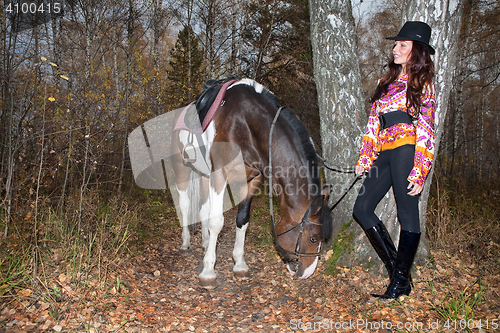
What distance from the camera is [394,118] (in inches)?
89.5

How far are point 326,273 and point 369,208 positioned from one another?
0.97 metres

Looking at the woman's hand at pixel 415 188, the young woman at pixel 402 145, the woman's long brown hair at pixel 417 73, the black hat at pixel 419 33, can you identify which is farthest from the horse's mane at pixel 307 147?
the black hat at pixel 419 33

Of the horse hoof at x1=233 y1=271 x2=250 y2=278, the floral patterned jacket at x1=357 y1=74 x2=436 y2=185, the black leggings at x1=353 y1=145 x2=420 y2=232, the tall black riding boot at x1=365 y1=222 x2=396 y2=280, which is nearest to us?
the floral patterned jacket at x1=357 y1=74 x2=436 y2=185

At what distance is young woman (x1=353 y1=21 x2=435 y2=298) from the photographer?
2125 millimetres

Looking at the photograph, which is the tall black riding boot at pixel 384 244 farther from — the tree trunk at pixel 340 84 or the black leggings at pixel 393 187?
the tree trunk at pixel 340 84

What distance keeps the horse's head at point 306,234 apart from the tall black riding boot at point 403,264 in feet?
1.88

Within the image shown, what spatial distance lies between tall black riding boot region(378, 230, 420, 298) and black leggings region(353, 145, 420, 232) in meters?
0.07

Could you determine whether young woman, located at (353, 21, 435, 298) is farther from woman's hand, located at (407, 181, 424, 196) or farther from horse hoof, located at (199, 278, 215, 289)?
horse hoof, located at (199, 278, 215, 289)

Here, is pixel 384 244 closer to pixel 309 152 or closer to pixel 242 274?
pixel 309 152

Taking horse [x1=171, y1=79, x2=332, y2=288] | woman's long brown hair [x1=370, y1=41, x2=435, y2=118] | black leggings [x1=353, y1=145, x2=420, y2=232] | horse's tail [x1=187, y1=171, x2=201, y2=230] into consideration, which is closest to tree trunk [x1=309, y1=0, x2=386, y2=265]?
horse [x1=171, y1=79, x2=332, y2=288]

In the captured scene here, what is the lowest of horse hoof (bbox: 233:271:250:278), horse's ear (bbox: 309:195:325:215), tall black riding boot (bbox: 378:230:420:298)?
horse hoof (bbox: 233:271:250:278)

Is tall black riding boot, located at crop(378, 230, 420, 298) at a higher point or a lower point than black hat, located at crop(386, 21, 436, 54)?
lower

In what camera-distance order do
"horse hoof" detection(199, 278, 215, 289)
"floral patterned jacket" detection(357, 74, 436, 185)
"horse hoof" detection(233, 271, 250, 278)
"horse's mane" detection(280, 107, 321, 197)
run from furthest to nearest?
"horse hoof" detection(233, 271, 250, 278) < "horse hoof" detection(199, 278, 215, 289) < "horse's mane" detection(280, 107, 321, 197) < "floral patterned jacket" detection(357, 74, 436, 185)

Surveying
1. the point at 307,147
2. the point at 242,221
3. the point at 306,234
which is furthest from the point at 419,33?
the point at 242,221
